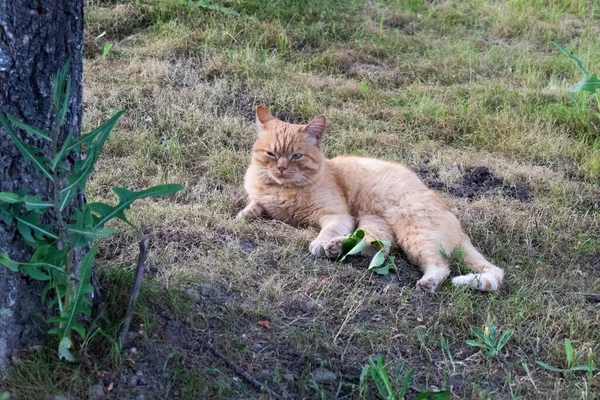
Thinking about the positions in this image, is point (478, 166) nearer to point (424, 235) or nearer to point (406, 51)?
point (424, 235)

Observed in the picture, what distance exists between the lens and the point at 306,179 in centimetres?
438

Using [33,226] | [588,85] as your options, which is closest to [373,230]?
[588,85]

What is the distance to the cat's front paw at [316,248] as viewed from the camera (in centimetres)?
381

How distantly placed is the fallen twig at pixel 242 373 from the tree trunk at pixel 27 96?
2.30 feet

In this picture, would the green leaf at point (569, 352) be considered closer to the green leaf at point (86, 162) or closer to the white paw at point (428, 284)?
the white paw at point (428, 284)

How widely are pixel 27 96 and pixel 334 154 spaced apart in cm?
311

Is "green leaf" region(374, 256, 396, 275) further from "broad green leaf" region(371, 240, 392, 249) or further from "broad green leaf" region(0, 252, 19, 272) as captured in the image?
"broad green leaf" region(0, 252, 19, 272)

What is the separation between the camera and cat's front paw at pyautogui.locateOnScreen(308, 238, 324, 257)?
3.81 m

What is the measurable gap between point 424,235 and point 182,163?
1.83 m

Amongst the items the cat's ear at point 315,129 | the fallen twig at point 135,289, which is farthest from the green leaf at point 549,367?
the cat's ear at point 315,129

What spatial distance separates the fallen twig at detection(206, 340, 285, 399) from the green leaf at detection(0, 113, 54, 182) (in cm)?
99

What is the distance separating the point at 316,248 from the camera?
12.5 feet

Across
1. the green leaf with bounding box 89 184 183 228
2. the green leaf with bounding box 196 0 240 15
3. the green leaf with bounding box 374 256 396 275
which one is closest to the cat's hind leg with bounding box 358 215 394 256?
the green leaf with bounding box 374 256 396 275

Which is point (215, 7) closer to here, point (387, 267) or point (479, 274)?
point (387, 267)
